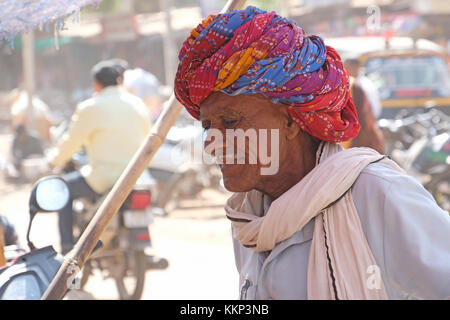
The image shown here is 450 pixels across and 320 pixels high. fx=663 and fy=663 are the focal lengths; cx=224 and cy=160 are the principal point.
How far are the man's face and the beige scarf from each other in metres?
0.12

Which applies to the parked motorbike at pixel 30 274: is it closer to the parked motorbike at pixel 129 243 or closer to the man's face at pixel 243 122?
the man's face at pixel 243 122

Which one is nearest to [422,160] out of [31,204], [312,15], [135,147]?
[135,147]

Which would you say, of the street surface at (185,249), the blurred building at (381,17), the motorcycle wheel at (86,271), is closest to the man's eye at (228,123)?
the street surface at (185,249)

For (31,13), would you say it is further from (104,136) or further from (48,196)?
(104,136)

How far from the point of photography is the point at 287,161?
1918 millimetres

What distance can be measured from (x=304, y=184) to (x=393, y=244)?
28cm

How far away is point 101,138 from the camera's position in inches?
217

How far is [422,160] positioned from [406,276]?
6.04 meters

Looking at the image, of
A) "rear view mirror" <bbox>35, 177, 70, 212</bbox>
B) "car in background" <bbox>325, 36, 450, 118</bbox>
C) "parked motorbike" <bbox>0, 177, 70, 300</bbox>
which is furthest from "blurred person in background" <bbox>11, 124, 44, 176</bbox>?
"parked motorbike" <bbox>0, 177, 70, 300</bbox>

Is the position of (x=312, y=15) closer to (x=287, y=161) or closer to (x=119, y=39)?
(x=119, y=39)

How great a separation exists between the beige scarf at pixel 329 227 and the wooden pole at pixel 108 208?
533 mm

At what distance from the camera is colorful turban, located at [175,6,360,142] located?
5.77ft

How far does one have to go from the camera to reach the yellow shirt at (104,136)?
17.8 feet

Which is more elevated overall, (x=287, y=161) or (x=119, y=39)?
(x=119, y=39)
